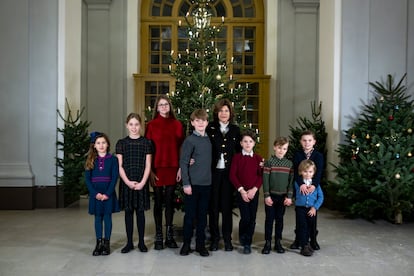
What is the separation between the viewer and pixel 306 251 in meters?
5.66

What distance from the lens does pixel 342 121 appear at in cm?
878

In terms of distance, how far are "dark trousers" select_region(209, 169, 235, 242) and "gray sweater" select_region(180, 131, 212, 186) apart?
0.69ft

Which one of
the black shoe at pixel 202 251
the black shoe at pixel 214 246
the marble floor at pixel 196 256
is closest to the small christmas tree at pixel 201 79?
the black shoe at pixel 214 246

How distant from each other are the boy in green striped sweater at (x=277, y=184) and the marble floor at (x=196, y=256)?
415 millimetres

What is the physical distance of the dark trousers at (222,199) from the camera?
5.78m

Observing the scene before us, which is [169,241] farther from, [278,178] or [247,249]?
[278,178]

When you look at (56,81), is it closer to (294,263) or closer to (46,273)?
(46,273)

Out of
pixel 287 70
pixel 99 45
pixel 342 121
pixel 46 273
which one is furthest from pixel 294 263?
pixel 99 45

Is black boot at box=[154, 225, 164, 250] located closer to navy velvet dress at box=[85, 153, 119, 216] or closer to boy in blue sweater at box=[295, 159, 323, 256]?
navy velvet dress at box=[85, 153, 119, 216]

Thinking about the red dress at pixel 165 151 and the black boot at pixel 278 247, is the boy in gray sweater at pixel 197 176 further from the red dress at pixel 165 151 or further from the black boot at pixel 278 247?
the black boot at pixel 278 247

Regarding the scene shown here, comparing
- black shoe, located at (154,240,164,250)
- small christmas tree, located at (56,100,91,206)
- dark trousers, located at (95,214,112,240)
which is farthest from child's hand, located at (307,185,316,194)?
small christmas tree, located at (56,100,91,206)

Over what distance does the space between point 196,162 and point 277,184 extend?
963 mm

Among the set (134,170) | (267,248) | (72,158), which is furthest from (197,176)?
(72,158)

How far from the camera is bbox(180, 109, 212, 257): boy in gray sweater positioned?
18.2 feet
